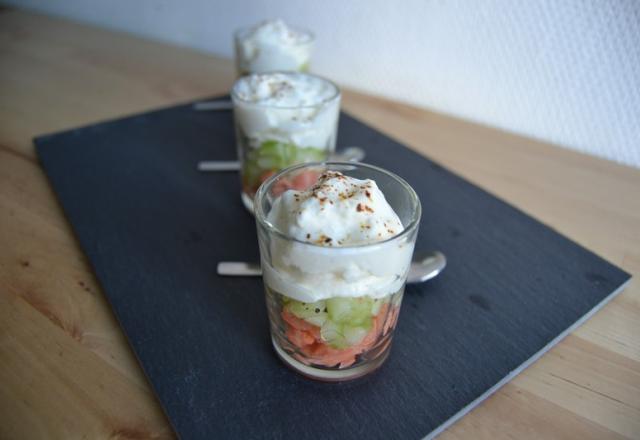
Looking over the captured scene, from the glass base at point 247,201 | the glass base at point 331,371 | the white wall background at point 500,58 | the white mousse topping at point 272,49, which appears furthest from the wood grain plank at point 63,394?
the white wall background at point 500,58

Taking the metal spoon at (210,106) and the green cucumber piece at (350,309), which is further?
the metal spoon at (210,106)

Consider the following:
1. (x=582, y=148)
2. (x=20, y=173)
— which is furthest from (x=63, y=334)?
(x=582, y=148)

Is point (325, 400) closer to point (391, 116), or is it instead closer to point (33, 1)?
point (391, 116)

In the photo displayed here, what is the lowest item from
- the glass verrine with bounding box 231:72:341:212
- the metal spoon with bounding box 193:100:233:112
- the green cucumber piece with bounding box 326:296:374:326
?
the metal spoon with bounding box 193:100:233:112

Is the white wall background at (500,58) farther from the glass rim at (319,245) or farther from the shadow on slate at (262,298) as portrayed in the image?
the glass rim at (319,245)

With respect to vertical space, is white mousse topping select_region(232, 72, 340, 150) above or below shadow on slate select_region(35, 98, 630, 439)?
above

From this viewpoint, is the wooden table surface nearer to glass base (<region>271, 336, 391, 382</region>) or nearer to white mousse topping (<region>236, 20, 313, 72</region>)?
glass base (<region>271, 336, 391, 382</region>)

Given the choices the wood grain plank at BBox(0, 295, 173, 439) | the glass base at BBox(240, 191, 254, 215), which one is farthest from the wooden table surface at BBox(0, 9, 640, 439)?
the glass base at BBox(240, 191, 254, 215)
